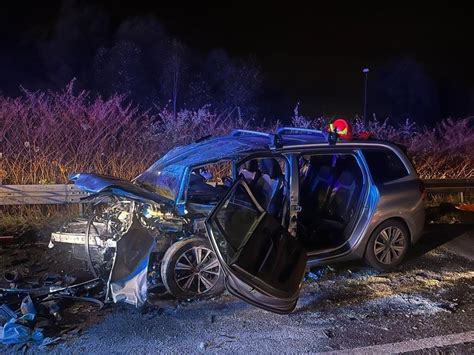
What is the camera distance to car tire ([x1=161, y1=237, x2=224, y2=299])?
450 centimetres

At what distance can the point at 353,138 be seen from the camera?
220 inches

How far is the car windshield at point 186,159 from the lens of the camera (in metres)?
4.91

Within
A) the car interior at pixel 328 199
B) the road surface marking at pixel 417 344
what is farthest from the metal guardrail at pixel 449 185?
the road surface marking at pixel 417 344

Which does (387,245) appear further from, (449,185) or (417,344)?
(449,185)

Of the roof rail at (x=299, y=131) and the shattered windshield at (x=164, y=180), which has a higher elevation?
Answer: the roof rail at (x=299, y=131)

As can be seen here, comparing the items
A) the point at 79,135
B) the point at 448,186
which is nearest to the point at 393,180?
the point at 448,186

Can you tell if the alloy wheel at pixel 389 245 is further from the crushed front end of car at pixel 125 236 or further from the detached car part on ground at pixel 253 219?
the crushed front end of car at pixel 125 236

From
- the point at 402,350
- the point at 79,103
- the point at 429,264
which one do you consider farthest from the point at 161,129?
the point at 402,350

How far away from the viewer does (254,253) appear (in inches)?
156

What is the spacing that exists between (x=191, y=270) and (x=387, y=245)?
2.36 m

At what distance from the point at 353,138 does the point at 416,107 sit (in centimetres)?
3894

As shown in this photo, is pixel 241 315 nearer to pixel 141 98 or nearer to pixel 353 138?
pixel 353 138

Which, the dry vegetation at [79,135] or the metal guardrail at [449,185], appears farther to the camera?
the metal guardrail at [449,185]

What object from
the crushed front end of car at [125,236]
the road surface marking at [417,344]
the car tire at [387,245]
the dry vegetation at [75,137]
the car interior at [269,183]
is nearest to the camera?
the road surface marking at [417,344]
